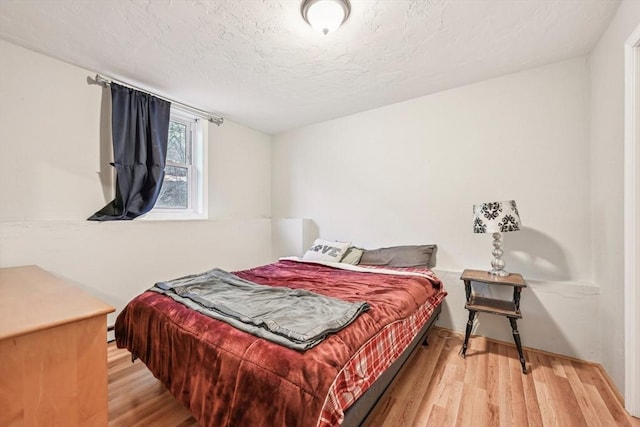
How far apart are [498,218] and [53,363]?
2673 millimetres

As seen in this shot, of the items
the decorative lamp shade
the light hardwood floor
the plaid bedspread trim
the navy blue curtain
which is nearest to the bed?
the plaid bedspread trim

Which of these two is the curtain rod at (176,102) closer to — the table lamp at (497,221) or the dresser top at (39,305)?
the dresser top at (39,305)

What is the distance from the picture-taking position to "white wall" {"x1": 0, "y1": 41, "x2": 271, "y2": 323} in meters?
1.94

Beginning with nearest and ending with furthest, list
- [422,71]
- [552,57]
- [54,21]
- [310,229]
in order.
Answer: [54,21] → [552,57] → [422,71] → [310,229]

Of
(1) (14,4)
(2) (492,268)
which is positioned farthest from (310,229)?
(1) (14,4)

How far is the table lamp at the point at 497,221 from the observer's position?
205 cm

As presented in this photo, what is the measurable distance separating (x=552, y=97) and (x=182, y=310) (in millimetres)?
3256

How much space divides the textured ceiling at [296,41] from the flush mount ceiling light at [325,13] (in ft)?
0.23

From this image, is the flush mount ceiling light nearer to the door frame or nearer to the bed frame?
the door frame

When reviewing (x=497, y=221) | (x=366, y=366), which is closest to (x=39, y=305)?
(x=366, y=366)

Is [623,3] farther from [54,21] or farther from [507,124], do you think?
[54,21]

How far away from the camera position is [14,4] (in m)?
1.57

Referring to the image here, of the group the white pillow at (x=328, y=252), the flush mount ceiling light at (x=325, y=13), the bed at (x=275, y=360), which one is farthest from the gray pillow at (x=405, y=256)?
the flush mount ceiling light at (x=325, y=13)

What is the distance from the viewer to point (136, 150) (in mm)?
Result: 2553
